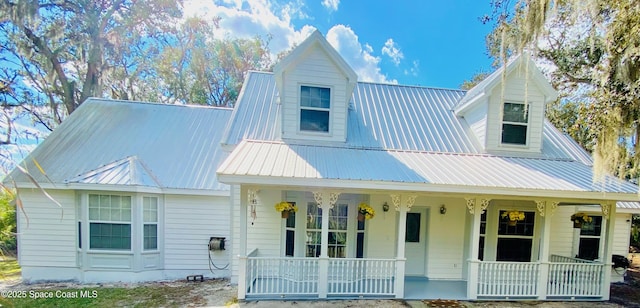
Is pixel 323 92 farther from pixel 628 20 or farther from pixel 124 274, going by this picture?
pixel 124 274

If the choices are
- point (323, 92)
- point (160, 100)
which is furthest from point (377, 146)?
point (160, 100)

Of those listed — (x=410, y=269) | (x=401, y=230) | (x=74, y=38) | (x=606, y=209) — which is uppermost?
(x=74, y=38)

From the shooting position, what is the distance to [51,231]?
292 inches

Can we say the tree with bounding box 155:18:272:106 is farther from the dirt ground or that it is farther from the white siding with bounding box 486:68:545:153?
the white siding with bounding box 486:68:545:153

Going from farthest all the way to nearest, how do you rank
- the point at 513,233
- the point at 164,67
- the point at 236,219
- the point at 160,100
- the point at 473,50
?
the point at 160,100 < the point at 164,67 < the point at 473,50 < the point at 513,233 < the point at 236,219

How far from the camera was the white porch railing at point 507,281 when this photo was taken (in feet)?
21.4

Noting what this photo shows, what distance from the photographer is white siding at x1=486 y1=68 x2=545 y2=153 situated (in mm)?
8031

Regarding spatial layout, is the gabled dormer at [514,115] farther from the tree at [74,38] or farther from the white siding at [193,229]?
the tree at [74,38]

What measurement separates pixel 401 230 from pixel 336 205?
186cm

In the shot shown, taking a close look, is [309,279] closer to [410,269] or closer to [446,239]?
[410,269]

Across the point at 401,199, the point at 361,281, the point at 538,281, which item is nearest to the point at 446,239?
the point at 538,281

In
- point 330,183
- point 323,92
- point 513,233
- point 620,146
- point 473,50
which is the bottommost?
point 513,233

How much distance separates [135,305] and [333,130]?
231 inches

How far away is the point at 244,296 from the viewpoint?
606 cm
